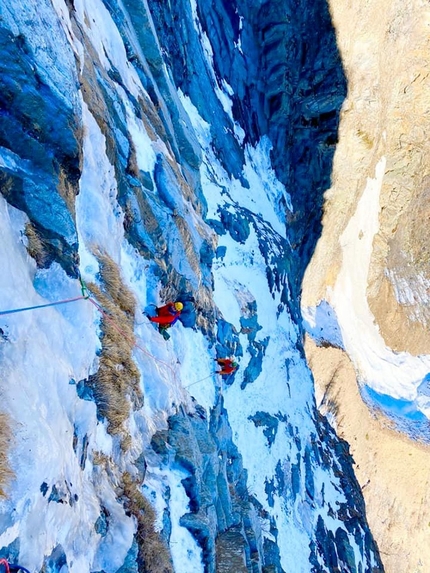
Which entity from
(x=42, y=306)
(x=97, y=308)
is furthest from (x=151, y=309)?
(x=42, y=306)

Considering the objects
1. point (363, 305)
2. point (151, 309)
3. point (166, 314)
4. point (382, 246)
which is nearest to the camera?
point (166, 314)

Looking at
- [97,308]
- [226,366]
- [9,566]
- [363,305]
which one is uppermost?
[363,305]

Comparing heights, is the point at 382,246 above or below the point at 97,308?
above

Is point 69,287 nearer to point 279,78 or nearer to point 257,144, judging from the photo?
point 257,144

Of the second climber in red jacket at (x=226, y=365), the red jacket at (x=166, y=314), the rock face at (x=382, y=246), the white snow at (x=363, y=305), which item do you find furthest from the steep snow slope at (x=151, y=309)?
the white snow at (x=363, y=305)

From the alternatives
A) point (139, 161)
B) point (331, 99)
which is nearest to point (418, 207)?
point (331, 99)

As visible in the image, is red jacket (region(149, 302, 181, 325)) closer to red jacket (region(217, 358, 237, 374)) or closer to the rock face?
red jacket (region(217, 358, 237, 374))

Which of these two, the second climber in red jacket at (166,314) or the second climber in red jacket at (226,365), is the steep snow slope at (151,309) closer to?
the second climber in red jacket at (166,314)

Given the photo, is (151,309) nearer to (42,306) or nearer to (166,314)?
(166,314)
